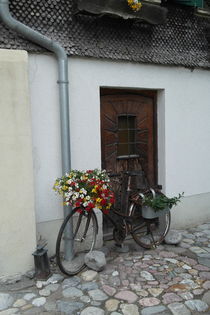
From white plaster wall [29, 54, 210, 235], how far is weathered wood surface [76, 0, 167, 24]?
67 centimetres

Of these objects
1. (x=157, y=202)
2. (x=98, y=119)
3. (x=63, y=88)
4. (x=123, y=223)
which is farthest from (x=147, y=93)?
(x=123, y=223)

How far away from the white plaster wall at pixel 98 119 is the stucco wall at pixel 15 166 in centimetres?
39

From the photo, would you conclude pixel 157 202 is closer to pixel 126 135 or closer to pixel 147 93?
pixel 126 135

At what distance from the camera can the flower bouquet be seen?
12.7 feet

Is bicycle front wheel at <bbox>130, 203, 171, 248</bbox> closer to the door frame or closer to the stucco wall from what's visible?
the door frame

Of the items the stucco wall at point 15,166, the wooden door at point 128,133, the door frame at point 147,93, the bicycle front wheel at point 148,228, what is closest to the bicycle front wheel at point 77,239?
the stucco wall at point 15,166

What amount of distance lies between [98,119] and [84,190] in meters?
1.29

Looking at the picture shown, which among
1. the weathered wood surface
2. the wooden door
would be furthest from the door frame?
the weathered wood surface

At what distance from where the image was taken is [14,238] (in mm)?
3844

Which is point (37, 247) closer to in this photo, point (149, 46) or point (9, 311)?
point (9, 311)

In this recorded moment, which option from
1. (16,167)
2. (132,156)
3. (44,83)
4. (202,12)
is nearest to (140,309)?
(16,167)

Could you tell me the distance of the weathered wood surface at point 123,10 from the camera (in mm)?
4281

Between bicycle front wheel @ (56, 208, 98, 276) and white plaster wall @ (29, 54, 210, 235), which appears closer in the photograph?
bicycle front wheel @ (56, 208, 98, 276)

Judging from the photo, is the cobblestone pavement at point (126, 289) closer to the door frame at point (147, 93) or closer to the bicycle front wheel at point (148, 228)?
the bicycle front wheel at point (148, 228)
